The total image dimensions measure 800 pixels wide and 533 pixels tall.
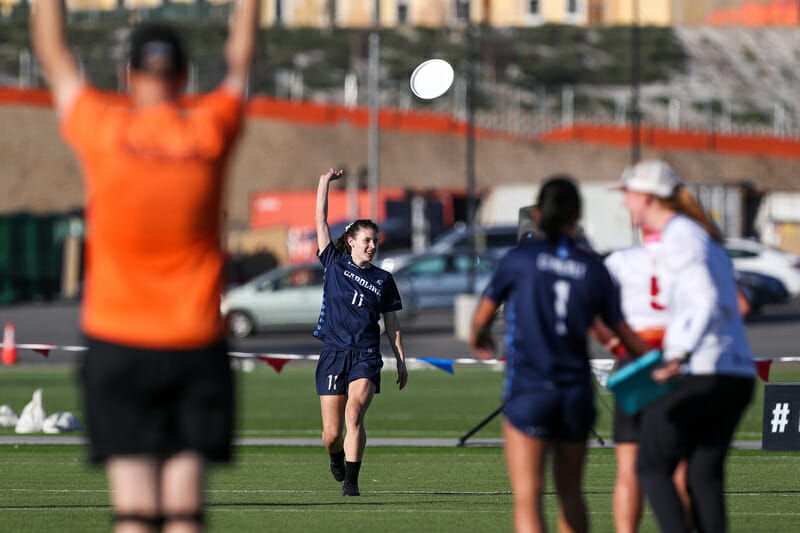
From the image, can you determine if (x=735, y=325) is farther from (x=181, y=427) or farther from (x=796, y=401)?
(x=796, y=401)

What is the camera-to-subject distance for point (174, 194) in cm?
480

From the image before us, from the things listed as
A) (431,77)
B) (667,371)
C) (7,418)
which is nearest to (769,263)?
(431,77)

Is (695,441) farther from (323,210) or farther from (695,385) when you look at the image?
(323,210)

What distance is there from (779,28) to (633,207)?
96.0m

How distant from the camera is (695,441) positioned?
638 cm

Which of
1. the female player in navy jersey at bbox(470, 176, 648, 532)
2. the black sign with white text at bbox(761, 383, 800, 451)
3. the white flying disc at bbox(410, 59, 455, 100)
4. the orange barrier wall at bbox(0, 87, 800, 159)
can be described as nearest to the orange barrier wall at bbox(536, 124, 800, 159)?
the orange barrier wall at bbox(0, 87, 800, 159)

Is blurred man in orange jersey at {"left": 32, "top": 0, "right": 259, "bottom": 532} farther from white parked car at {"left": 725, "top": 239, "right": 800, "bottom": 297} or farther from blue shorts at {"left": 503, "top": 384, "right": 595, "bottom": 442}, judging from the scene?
white parked car at {"left": 725, "top": 239, "right": 800, "bottom": 297}

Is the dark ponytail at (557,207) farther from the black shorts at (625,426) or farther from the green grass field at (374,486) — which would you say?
the green grass field at (374,486)

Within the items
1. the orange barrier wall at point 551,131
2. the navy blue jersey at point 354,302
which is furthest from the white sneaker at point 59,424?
the orange barrier wall at point 551,131

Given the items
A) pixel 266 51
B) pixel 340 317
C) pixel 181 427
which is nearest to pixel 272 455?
pixel 340 317

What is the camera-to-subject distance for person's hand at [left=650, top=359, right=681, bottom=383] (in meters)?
6.28

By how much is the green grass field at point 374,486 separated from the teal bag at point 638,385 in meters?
2.16

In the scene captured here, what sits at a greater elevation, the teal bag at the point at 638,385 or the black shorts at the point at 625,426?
the teal bag at the point at 638,385

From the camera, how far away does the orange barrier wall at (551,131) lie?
64625 millimetres
